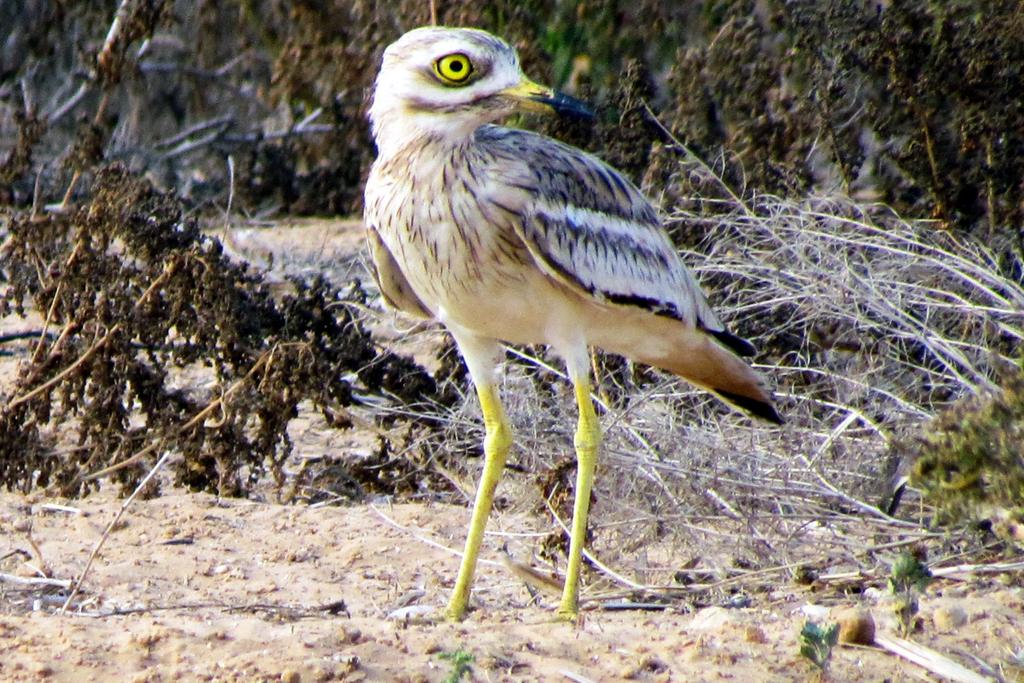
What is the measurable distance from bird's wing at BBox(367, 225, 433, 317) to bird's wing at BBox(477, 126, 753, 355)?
0.46 m

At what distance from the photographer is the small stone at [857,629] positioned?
3.54 m

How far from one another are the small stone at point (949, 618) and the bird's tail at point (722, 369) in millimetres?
1272

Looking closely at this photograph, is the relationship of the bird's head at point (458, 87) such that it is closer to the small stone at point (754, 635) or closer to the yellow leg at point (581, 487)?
the yellow leg at point (581, 487)

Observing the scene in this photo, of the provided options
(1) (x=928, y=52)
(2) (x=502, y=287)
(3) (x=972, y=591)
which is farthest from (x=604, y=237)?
(1) (x=928, y=52)

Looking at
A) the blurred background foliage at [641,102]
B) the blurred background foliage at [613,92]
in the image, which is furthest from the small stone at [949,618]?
the blurred background foliage at [613,92]

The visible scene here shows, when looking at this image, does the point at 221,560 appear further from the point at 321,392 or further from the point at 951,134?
the point at 951,134

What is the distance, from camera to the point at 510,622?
13.3ft

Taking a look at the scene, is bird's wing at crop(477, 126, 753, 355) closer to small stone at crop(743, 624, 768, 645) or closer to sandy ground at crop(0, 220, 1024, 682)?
sandy ground at crop(0, 220, 1024, 682)

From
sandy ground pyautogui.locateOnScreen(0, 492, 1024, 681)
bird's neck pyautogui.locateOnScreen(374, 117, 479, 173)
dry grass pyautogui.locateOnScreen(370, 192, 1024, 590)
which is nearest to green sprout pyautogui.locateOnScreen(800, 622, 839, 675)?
sandy ground pyautogui.locateOnScreen(0, 492, 1024, 681)

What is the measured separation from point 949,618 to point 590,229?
1539 mm

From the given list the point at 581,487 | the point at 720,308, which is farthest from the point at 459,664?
the point at 720,308

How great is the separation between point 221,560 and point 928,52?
3.51 meters

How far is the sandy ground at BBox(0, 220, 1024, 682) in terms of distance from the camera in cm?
341

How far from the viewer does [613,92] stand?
6.85 meters
